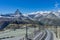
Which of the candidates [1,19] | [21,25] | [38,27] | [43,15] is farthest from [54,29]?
[1,19]

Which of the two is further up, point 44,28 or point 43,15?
point 43,15

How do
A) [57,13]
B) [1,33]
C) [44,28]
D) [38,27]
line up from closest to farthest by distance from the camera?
[1,33], [38,27], [44,28], [57,13]

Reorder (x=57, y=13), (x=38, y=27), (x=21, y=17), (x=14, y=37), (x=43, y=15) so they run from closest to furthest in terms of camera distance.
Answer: (x=14, y=37)
(x=21, y=17)
(x=38, y=27)
(x=43, y=15)
(x=57, y=13)

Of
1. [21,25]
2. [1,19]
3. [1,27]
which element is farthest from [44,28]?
[1,27]

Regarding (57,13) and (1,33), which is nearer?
(1,33)

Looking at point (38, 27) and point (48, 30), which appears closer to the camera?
point (38, 27)

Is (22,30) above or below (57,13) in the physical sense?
below

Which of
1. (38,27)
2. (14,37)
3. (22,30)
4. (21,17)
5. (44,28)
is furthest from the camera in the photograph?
(44,28)

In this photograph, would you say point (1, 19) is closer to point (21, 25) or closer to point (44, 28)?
point (21, 25)

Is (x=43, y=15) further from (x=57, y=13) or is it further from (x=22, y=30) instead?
(x=22, y=30)
